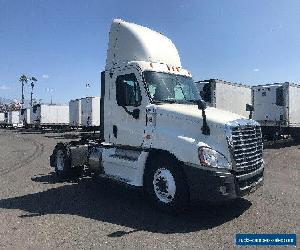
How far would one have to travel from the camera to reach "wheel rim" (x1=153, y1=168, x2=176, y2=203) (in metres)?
7.39

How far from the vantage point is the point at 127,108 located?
343 inches

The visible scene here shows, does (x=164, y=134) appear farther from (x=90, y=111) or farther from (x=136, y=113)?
(x=90, y=111)

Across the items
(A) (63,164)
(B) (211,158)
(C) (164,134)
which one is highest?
(C) (164,134)

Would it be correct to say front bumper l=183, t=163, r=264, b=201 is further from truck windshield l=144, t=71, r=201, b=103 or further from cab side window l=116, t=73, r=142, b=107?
cab side window l=116, t=73, r=142, b=107

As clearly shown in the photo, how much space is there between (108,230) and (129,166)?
7.60 feet

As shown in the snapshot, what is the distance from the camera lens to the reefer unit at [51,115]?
49.5 meters

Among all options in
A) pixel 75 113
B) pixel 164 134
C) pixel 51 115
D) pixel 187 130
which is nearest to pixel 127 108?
pixel 164 134

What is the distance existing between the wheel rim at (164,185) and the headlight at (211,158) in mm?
895

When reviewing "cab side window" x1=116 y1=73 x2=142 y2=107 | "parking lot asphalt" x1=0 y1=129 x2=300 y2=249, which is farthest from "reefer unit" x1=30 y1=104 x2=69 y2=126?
"cab side window" x1=116 y1=73 x2=142 y2=107

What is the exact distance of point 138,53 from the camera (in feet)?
30.2

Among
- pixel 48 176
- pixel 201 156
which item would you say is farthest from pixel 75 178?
pixel 201 156

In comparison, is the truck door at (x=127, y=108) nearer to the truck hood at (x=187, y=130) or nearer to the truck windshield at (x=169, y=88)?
the truck windshield at (x=169, y=88)

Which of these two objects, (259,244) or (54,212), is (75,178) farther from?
(259,244)

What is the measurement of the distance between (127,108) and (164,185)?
2.23m
